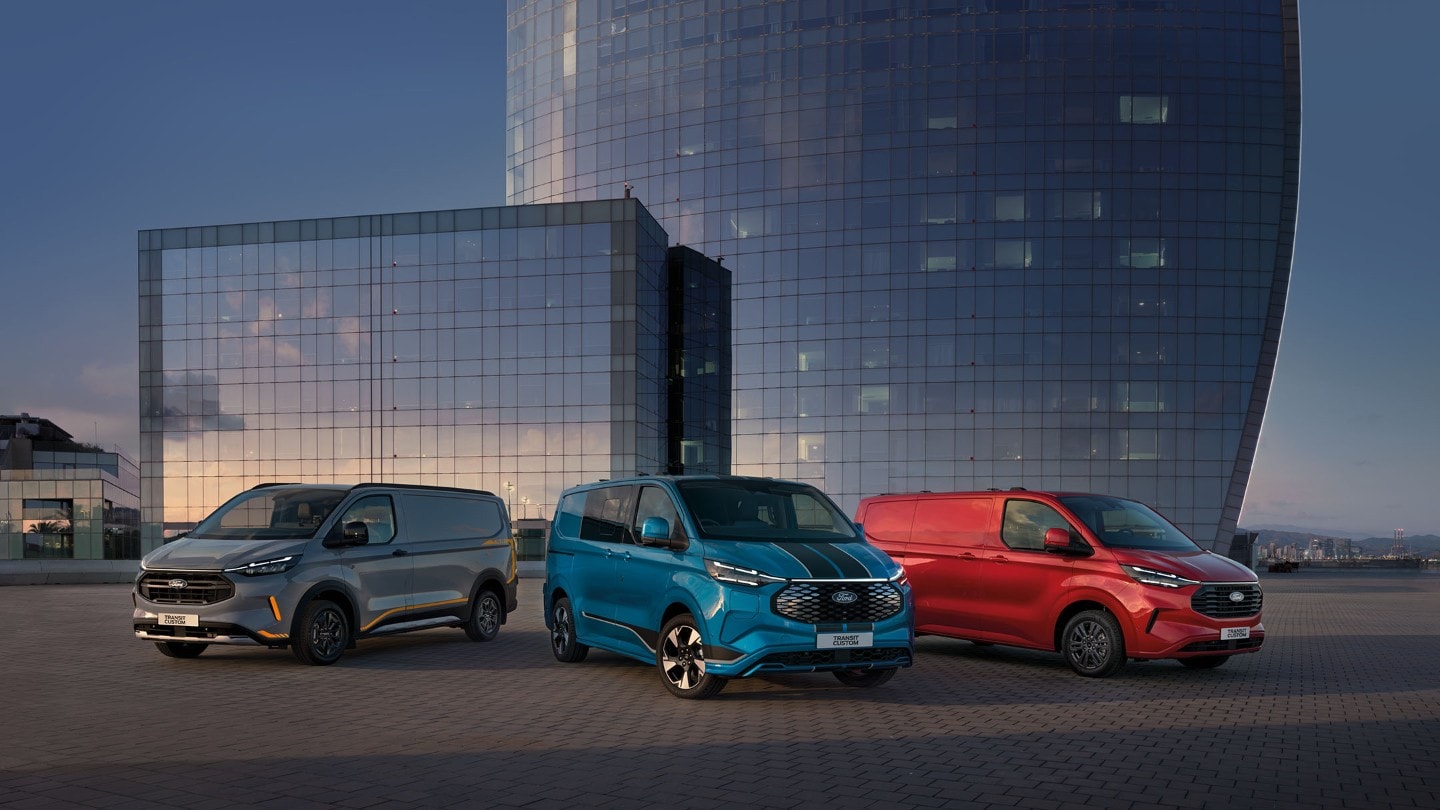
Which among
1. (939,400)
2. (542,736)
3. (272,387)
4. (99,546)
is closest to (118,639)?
(542,736)

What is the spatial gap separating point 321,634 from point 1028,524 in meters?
7.83

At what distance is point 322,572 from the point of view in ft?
40.8

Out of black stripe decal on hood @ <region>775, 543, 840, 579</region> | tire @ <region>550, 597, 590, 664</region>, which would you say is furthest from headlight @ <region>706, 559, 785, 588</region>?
tire @ <region>550, 597, 590, 664</region>

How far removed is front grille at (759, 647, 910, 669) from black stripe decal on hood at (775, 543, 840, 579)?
640mm

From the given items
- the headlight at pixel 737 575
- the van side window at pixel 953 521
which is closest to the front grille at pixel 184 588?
the headlight at pixel 737 575

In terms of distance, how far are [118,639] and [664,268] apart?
51006 millimetres

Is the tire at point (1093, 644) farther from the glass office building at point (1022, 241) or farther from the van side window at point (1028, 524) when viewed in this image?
the glass office building at point (1022, 241)

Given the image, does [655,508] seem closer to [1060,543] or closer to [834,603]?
[834,603]

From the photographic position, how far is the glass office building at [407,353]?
5803 centimetres

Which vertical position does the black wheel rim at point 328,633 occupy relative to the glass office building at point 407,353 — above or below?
below

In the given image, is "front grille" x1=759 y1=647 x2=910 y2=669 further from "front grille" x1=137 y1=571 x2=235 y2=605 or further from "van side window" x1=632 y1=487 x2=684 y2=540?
"front grille" x1=137 y1=571 x2=235 y2=605

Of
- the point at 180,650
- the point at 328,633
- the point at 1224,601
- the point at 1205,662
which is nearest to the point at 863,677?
the point at 1224,601

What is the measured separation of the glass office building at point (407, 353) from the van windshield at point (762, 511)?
4580cm

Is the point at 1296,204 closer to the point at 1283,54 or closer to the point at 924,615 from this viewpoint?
the point at 1283,54
